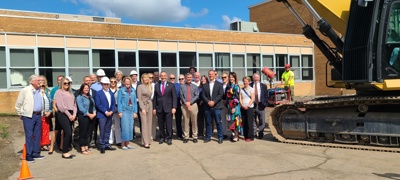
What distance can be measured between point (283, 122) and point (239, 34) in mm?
15027

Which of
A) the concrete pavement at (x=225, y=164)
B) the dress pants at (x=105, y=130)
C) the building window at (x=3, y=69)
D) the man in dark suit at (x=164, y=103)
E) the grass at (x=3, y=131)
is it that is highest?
the building window at (x=3, y=69)

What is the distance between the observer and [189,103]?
908 centimetres

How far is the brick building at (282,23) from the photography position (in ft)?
89.9

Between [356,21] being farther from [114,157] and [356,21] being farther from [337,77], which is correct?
[114,157]

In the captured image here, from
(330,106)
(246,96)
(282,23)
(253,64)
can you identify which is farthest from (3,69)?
(282,23)

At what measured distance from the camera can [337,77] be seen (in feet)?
29.1

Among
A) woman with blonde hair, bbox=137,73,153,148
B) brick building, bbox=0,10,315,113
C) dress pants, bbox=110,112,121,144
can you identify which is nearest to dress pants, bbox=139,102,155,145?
woman with blonde hair, bbox=137,73,153,148

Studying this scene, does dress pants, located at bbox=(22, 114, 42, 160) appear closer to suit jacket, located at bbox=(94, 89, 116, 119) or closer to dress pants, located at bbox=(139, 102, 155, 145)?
suit jacket, located at bbox=(94, 89, 116, 119)

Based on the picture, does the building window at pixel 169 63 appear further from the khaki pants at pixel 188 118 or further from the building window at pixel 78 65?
the khaki pants at pixel 188 118

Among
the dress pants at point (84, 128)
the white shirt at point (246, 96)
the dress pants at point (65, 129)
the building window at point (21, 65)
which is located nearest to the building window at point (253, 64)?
the building window at point (21, 65)

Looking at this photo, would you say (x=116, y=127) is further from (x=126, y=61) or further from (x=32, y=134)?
(x=126, y=61)

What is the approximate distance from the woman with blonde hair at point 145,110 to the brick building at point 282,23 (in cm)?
2032

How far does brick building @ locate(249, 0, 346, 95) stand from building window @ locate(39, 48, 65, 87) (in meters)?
19.0

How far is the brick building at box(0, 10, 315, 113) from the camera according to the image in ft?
51.1
